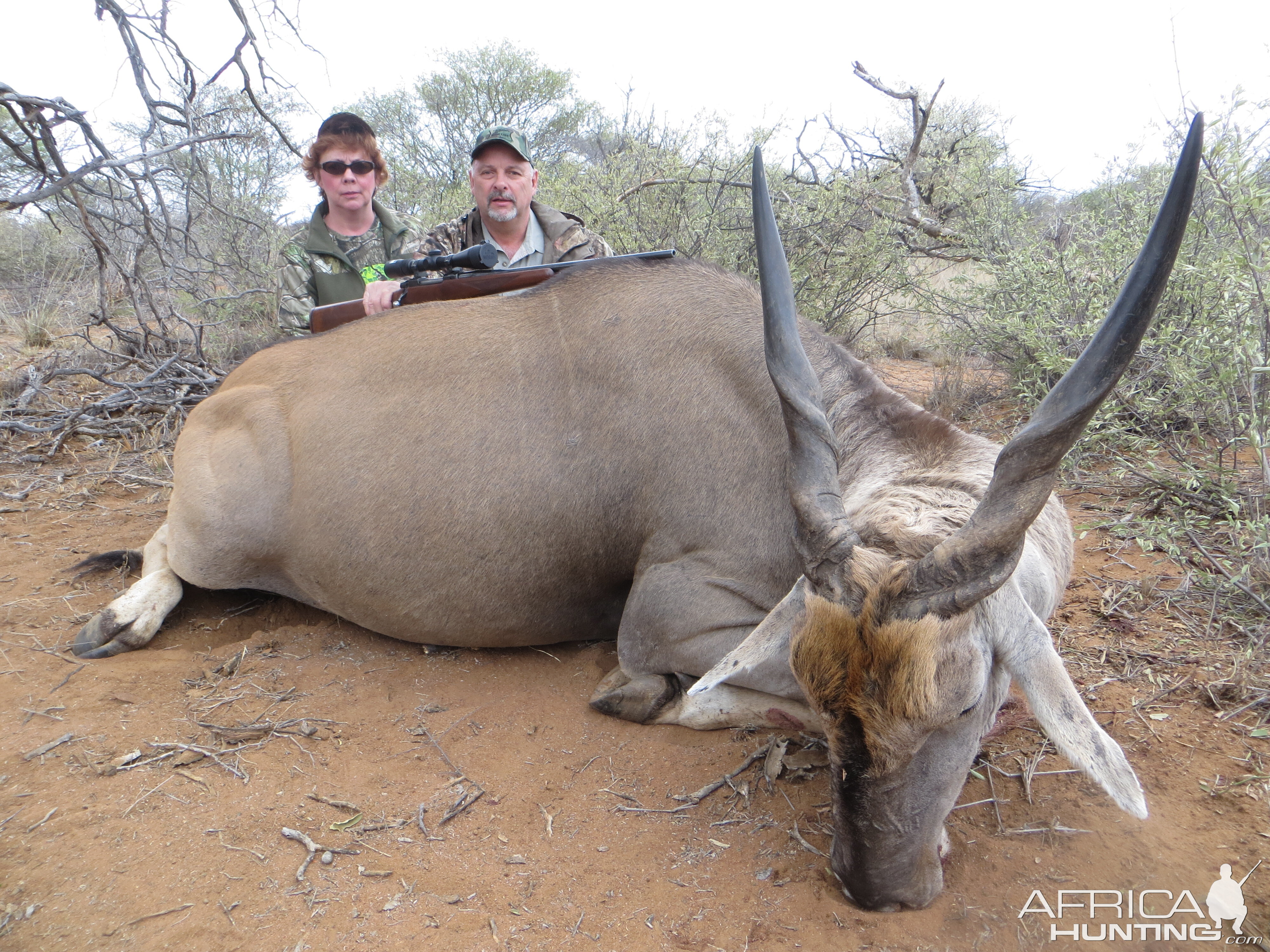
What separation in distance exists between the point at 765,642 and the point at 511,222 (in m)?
4.08

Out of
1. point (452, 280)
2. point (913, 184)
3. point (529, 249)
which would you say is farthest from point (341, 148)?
point (913, 184)

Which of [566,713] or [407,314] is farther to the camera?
[407,314]

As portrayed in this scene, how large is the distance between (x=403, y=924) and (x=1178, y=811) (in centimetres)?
242

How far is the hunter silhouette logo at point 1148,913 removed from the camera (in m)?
2.22

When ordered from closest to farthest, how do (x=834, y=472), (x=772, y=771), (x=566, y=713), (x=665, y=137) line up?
(x=834, y=472) < (x=772, y=771) < (x=566, y=713) < (x=665, y=137)

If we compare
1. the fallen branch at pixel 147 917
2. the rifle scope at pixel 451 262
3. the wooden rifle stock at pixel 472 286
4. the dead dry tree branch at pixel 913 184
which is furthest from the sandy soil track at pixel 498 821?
the dead dry tree branch at pixel 913 184

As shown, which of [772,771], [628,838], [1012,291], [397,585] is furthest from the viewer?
[1012,291]

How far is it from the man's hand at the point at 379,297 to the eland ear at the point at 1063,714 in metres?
3.75

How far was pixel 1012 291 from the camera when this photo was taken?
605 centimetres

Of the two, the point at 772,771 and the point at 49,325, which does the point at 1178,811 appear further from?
the point at 49,325

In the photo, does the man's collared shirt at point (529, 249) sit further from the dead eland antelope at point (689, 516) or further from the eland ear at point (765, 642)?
the eland ear at point (765, 642)

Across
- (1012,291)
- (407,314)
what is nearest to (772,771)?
(407,314)

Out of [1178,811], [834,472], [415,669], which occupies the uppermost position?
[834,472]

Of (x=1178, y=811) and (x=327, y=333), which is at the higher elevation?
(x=327, y=333)
